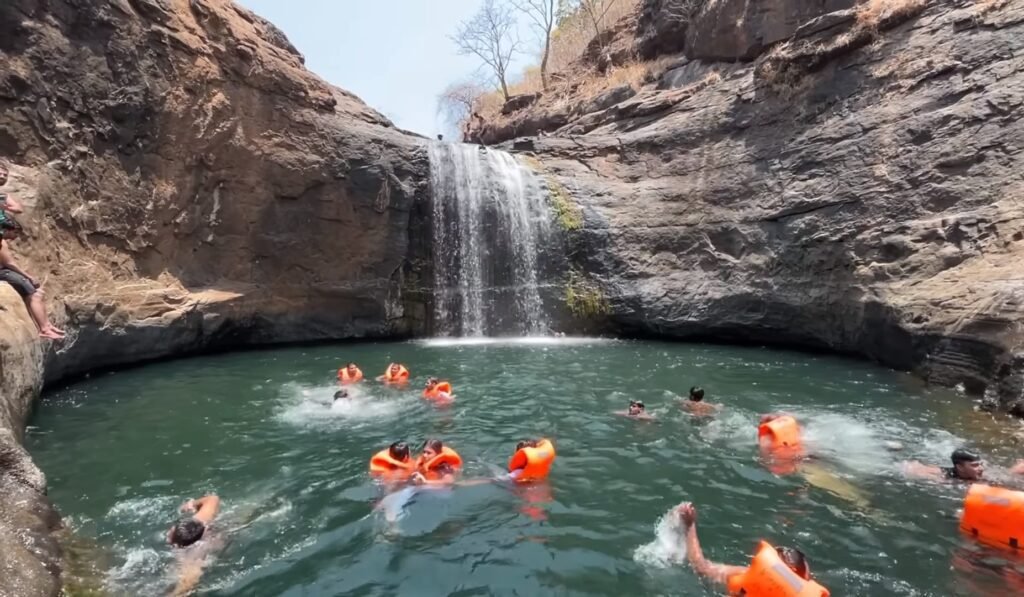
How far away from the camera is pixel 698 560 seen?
4883 mm

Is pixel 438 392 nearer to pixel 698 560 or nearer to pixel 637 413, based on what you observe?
pixel 637 413

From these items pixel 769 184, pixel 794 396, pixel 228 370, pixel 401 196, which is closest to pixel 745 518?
pixel 794 396

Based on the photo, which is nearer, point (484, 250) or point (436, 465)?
point (436, 465)

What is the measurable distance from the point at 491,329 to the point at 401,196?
15.9 ft

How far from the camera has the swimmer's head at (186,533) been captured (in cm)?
520

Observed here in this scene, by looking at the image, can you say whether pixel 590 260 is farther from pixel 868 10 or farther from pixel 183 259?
pixel 183 259

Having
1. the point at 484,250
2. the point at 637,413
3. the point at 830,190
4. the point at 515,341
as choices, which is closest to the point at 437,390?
the point at 637,413

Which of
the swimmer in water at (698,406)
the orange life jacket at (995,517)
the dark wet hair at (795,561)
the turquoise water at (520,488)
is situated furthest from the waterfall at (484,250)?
the dark wet hair at (795,561)

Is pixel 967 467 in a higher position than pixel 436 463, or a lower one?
higher

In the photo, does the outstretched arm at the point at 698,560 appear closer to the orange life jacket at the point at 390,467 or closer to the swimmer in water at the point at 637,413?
the orange life jacket at the point at 390,467

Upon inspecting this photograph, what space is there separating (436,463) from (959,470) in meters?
5.54

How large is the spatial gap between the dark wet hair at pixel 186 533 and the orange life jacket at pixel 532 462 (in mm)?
3110

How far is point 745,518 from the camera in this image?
573cm

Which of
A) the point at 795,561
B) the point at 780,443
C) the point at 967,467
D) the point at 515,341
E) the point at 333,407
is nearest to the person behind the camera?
the point at 795,561
